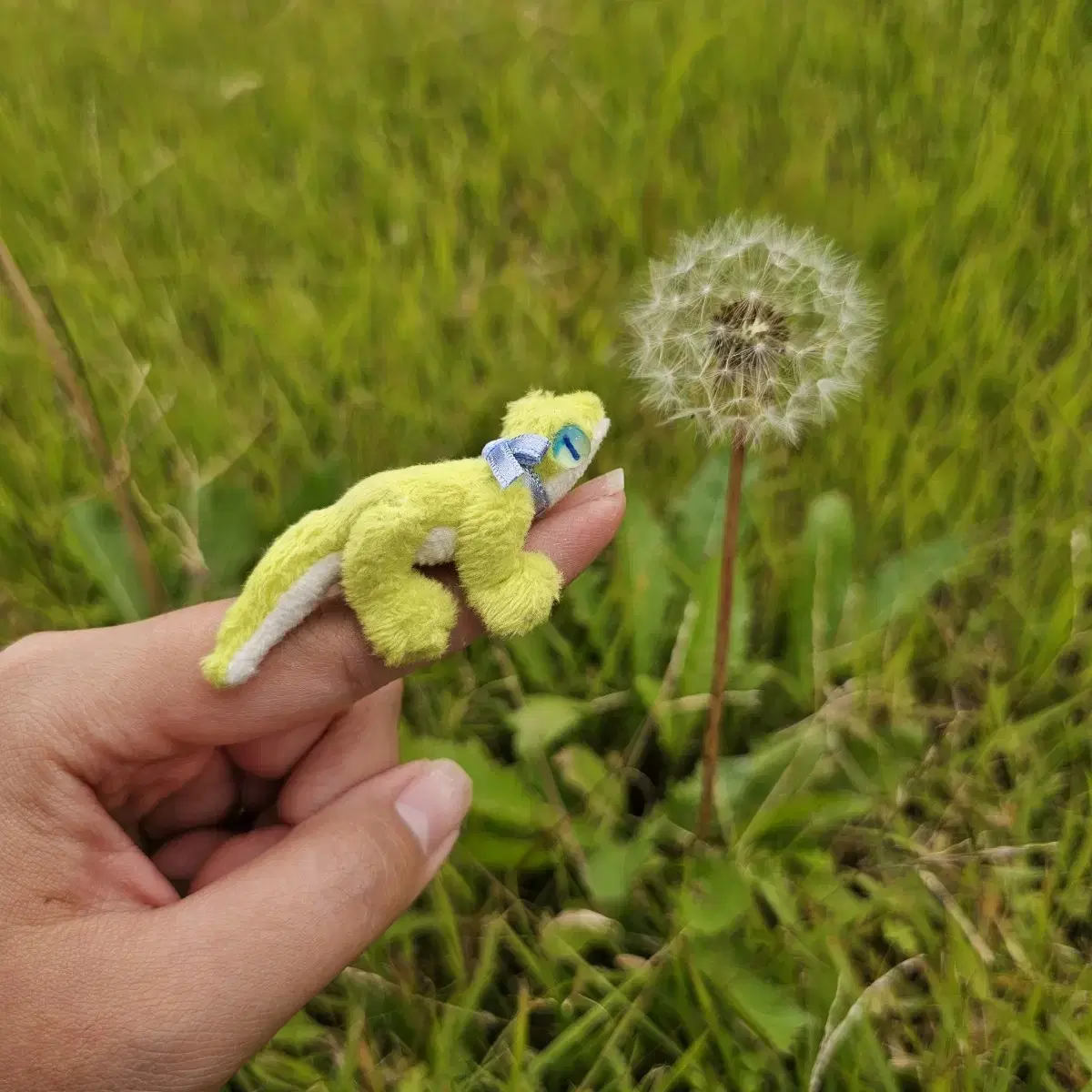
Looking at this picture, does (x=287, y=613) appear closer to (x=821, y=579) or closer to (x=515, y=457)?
(x=515, y=457)

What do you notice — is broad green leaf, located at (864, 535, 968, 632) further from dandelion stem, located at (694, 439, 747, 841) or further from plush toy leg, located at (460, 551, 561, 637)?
plush toy leg, located at (460, 551, 561, 637)

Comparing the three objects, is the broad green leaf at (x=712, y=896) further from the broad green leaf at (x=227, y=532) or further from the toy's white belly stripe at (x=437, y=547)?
the broad green leaf at (x=227, y=532)

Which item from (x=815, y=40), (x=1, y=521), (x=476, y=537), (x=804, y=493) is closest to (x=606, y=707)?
(x=804, y=493)

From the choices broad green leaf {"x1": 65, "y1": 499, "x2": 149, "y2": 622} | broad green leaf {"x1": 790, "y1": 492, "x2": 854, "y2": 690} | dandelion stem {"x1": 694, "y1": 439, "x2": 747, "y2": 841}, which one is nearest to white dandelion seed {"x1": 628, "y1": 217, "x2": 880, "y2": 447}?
dandelion stem {"x1": 694, "y1": 439, "x2": 747, "y2": 841}

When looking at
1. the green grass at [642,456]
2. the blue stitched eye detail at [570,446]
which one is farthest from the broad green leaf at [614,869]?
the blue stitched eye detail at [570,446]

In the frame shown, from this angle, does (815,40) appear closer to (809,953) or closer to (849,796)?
Answer: (849,796)
